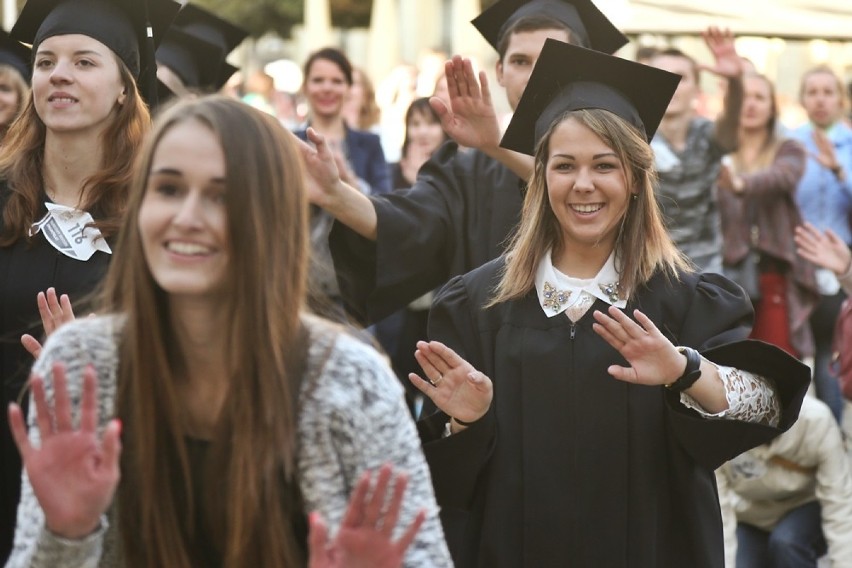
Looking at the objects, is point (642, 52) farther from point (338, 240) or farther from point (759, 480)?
point (338, 240)

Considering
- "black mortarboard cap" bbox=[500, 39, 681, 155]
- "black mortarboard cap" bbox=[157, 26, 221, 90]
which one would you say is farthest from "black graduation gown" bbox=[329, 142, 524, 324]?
"black mortarboard cap" bbox=[157, 26, 221, 90]

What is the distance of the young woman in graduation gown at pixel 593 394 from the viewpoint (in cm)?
471

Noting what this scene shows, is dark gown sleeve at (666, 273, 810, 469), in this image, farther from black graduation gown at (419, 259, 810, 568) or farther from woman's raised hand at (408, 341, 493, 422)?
woman's raised hand at (408, 341, 493, 422)

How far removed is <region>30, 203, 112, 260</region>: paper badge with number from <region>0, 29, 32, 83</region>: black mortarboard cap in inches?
88.8

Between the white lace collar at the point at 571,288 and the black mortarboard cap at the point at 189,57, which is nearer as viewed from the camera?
the white lace collar at the point at 571,288

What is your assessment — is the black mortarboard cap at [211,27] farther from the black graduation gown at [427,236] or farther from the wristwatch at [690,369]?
the wristwatch at [690,369]

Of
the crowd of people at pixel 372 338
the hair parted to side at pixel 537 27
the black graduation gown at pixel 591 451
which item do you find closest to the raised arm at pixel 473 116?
the crowd of people at pixel 372 338

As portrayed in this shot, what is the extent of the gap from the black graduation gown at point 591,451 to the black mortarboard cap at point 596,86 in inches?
24.4

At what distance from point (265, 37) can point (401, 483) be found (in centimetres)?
4163

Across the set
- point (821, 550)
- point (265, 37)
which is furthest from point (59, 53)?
point (265, 37)

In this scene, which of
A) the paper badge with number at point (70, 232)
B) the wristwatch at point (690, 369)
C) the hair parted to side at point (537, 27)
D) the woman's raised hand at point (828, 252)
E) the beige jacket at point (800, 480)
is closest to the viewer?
the wristwatch at point (690, 369)

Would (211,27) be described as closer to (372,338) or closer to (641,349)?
(641,349)

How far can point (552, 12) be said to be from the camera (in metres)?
6.54

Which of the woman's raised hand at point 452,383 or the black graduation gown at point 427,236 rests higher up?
the black graduation gown at point 427,236
